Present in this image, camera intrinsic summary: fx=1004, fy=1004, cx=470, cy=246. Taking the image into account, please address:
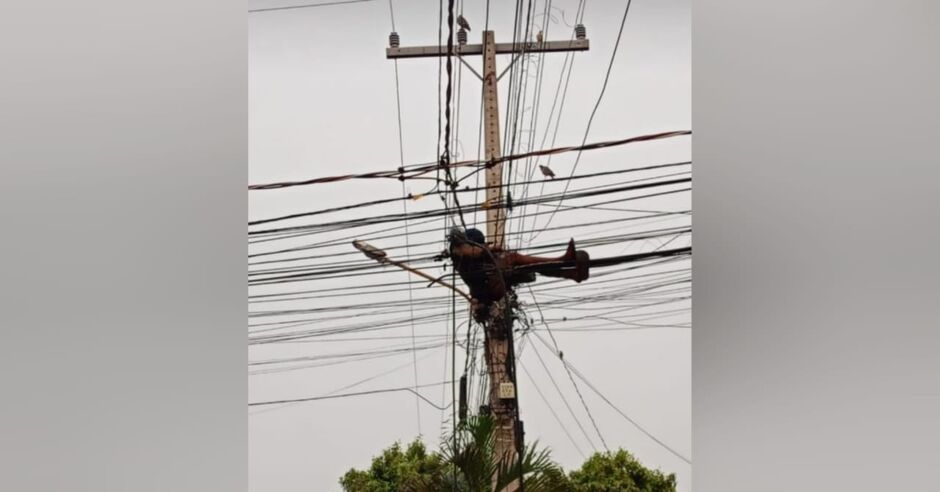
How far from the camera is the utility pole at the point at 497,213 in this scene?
9.40 ft

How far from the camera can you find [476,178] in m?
2.92

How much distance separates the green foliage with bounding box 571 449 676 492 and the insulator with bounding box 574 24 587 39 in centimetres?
120

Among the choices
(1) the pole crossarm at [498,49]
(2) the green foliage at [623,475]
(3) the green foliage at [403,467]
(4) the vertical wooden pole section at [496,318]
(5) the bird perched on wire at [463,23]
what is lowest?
(2) the green foliage at [623,475]

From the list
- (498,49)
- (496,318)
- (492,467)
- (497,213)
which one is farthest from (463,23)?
(492,467)

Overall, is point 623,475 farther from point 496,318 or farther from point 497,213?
point 497,213

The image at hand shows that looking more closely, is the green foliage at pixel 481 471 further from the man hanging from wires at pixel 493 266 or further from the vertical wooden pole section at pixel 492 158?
the vertical wooden pole section at pixel 492 158

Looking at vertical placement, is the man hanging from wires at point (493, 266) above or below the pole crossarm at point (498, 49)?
below

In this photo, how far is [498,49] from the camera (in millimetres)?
2914

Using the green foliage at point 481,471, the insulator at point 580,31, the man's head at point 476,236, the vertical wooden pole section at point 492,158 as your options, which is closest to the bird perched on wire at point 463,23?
the vertical wooden pole section at point 492,158

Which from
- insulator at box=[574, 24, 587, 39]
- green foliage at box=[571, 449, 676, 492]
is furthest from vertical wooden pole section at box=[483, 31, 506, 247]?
green foliage at box=[571, 449, 676, 492]

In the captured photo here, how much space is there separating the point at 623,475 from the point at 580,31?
50.6 inches

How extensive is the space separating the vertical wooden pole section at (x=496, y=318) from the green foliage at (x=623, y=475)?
0.76 ft

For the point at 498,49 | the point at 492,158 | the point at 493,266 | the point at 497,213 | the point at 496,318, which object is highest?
the point at 498,49
